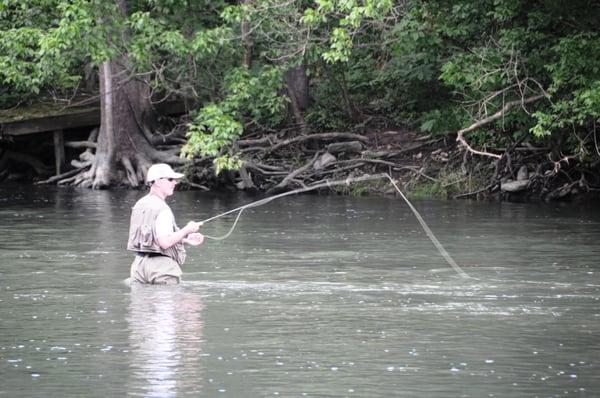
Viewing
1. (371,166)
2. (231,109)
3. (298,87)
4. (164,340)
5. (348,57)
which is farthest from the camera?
(298,87)

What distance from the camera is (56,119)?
3177cm

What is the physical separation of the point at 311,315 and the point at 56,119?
69.7 ft

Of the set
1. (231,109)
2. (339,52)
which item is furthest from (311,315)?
(231,109)

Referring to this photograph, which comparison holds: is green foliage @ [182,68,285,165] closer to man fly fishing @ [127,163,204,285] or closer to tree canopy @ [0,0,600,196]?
tree canopy @ [0,0,600,196]

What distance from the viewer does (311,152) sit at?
99.4ft

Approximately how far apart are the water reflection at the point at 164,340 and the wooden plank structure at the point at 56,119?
1912cm

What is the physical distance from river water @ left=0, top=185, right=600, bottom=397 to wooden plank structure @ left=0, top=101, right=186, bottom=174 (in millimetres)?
11699

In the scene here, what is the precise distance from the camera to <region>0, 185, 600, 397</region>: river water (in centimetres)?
889

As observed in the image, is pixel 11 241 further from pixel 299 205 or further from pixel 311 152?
pixel 311 152

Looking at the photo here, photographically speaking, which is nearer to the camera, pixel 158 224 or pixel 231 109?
pixel 158 224

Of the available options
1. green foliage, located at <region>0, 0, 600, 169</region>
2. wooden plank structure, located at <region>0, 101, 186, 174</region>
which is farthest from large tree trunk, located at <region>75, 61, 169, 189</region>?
wooden plank structure, located at <region>0, 101, 186, 174</region>

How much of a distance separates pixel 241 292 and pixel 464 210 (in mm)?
11247

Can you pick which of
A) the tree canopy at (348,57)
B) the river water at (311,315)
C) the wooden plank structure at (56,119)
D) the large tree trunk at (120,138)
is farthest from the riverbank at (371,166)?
the river water at (311,315)

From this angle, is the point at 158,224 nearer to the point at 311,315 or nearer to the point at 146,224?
the point at 146,224
